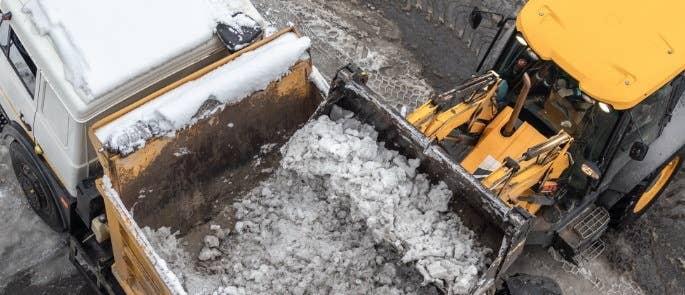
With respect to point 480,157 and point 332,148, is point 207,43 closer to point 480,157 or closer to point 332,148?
point 332,148

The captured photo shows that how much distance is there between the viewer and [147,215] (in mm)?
4594

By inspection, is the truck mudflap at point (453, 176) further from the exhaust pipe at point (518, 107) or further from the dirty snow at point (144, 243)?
the dirty snow at point (144, 243)

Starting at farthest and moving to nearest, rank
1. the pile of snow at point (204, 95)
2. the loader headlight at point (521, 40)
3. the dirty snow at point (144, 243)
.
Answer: the loader headlight at point (521, 40), the pile of snow at point (204, 95), the dirty snow at point (144, 243)

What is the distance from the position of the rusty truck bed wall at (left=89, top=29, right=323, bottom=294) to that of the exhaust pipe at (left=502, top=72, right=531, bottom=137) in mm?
Answer: 1418

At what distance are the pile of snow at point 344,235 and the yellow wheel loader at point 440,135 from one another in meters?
0.13

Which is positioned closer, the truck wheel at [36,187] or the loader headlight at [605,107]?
the loader headlight at [605,107]

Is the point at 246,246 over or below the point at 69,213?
below

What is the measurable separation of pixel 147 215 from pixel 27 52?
126 centimetres

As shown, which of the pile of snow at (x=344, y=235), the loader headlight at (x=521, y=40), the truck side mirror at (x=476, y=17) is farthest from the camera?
the truck side mirror at (x=476, y=17)

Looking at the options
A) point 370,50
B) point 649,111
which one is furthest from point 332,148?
point 370,50

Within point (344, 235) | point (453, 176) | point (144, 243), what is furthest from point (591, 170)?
point (144, 243)

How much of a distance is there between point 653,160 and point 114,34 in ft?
13.5

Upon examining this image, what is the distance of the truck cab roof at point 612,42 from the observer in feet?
15.9

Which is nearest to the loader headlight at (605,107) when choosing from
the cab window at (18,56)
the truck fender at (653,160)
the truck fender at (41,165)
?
the truck fender at (653,160)
